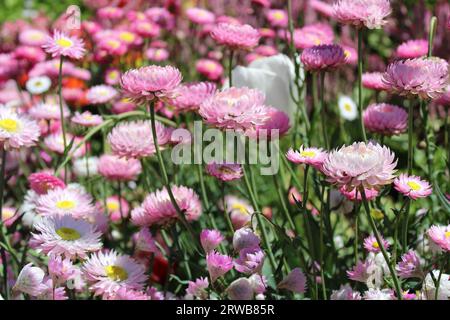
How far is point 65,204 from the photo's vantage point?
1.12 metres

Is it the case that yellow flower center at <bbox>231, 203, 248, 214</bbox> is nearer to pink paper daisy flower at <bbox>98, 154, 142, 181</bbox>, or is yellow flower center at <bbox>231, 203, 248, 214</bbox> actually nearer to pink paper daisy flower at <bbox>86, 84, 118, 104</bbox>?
pink paper daisy flower at <bbox>98, 154, 142, 181</bbox>

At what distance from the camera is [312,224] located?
1346 millimetres

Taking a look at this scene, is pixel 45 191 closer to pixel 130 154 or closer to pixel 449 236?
pixel 130 154

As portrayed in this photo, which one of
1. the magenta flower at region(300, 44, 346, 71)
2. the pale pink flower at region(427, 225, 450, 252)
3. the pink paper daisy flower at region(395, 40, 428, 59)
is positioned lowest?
the pale pink flower at region(427, 225, 450, 252)

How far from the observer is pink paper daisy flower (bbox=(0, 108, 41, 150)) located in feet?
3.62

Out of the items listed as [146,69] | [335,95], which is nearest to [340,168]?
[146,69]

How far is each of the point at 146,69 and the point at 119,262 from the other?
0.93 ft

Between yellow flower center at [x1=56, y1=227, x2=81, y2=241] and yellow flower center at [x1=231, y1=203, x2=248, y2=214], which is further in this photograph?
yellow flower center at [x1=231, y1=203, x2=248, y2=214]

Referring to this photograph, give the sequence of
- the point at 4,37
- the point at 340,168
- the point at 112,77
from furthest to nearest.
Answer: the point at 4,37 → the point at 112,77 → the point at 340,168

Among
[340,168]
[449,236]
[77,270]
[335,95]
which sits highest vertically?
[340,168]

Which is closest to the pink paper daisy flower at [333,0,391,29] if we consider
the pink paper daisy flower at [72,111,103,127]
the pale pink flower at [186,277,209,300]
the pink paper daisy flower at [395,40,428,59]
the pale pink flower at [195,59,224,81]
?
the pink paper daisy flower at [395,40,428,59]

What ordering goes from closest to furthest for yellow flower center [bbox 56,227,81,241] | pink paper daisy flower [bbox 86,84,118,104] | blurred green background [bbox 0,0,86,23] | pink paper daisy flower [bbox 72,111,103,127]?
yellow flower center [bbox 56,227,81,241] < pink paper daisy flower [bbox 72,111,103,127] < pink paper daisy flower [bbox 86,84,118,104] < blurred green background [bbox 0,0,86,23]

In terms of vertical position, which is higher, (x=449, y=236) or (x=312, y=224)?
(x=449, y=236)

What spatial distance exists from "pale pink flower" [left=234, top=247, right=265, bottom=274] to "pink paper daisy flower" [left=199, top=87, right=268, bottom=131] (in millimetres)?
167
